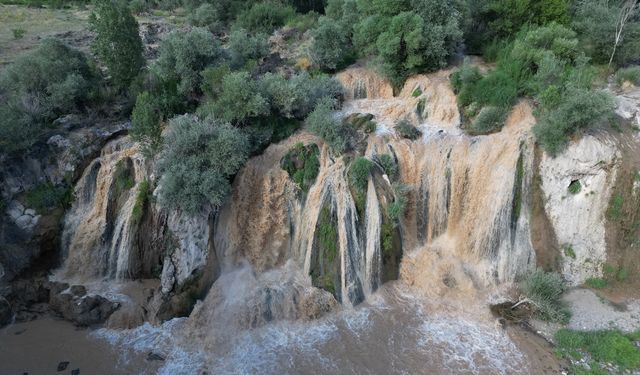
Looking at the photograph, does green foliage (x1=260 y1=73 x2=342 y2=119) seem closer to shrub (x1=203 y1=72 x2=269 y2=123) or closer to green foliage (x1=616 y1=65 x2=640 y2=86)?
shrub (x1=203 y1=72 x2=269 y2=123)

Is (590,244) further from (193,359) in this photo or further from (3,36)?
(3,36)

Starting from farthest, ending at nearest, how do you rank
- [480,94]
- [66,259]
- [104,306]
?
[480,94] → [66,259] → [104,306]

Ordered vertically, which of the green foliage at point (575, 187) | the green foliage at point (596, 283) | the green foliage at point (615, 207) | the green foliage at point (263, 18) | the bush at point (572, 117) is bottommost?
the green foliage at point (596, 283)

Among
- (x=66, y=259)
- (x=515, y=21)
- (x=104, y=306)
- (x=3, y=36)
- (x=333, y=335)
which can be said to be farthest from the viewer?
(x=3, y=36)

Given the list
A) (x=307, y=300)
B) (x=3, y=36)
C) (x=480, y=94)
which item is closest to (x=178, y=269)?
(x=307, y=300)

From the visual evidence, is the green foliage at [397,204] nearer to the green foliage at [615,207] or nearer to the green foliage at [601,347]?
the green foliage at [601,347]

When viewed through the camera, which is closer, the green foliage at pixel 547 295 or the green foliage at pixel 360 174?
the green foliage at pixel 547 295

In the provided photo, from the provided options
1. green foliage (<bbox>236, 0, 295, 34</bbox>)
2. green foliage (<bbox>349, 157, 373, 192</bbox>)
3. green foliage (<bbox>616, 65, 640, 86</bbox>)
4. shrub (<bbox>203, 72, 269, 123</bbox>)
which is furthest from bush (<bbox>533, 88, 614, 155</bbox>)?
green foliage (<bbox>236, 0, 295, 34</bbox>)

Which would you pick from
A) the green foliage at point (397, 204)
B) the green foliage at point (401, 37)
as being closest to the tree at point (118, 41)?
the green foliage at point (401, 37)

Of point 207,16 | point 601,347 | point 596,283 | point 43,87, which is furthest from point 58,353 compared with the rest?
point 207,16
